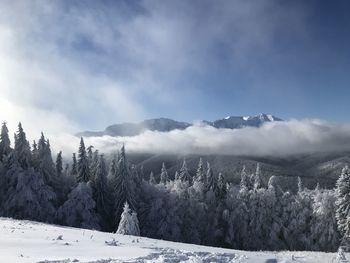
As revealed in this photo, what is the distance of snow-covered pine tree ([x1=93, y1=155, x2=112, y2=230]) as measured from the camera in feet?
253

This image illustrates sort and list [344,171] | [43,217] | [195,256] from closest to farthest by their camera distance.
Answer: [195,256] < [43,217] < [344,171]

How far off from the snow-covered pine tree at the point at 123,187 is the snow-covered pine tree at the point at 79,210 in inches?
255

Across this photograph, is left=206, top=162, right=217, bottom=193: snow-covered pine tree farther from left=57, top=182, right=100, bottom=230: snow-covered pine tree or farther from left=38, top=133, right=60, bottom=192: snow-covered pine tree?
left=38, top=133, right=60, bottom=192: snow-covered pine tree

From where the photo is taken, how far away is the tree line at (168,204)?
229 ft

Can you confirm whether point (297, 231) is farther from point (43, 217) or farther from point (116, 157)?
point (43, 217)

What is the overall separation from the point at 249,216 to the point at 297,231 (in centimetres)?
897

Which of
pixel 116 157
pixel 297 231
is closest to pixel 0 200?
pixel 116 157

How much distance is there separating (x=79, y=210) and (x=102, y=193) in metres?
8.84

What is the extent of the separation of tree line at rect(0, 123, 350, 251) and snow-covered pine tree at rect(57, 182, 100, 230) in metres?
0.15

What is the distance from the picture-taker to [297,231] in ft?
270

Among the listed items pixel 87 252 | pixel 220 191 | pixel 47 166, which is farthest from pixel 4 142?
pixel 87 252

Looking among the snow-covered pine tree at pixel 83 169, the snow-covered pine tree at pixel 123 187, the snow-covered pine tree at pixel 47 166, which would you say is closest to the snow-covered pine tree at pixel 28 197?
the snow-covered pine tree at pixel 47 166

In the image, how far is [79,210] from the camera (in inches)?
2753

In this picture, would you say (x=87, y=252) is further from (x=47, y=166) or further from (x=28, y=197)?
(x=47, y=166)
